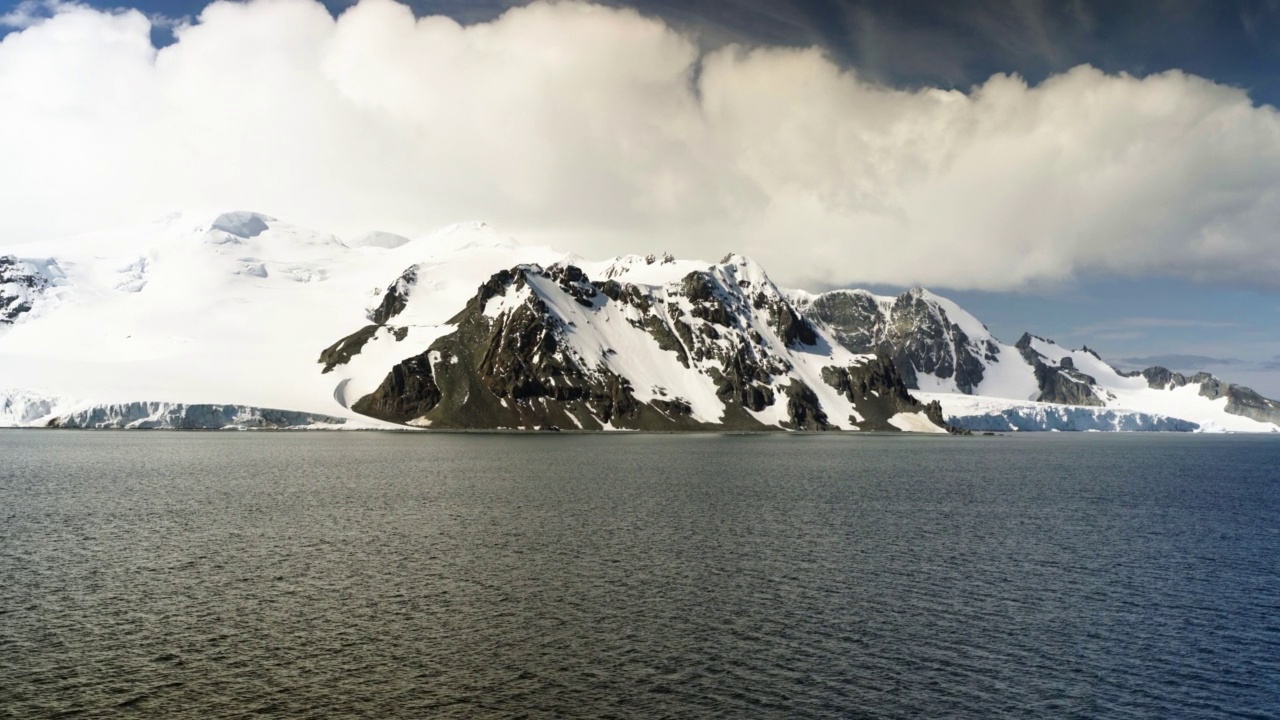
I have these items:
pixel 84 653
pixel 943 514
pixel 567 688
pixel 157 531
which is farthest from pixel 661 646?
pixel 943 514

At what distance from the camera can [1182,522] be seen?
302 ft

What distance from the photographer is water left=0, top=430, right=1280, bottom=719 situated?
37.6 metres

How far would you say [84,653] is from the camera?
4103 cm

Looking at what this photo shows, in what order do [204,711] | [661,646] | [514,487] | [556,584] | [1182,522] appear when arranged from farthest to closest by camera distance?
[514,487] < [1182,522] < [556,584] < [661,646] < [204,711]

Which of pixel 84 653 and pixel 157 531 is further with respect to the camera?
pixel 157 531

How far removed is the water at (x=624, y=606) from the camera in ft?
123

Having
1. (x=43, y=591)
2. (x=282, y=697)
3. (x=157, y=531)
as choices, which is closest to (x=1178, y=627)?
(x=282, y=697)

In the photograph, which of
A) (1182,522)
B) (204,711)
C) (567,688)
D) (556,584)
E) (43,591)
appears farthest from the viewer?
(1182,522)

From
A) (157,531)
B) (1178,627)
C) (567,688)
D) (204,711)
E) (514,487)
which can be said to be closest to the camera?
(204,711)

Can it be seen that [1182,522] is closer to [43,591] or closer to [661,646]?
[661,646]

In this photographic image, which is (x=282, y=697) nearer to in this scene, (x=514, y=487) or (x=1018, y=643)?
(x=1018, y=643)

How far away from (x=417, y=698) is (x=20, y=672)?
17864mm

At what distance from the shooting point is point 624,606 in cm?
5200

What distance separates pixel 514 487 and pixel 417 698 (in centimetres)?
8254
